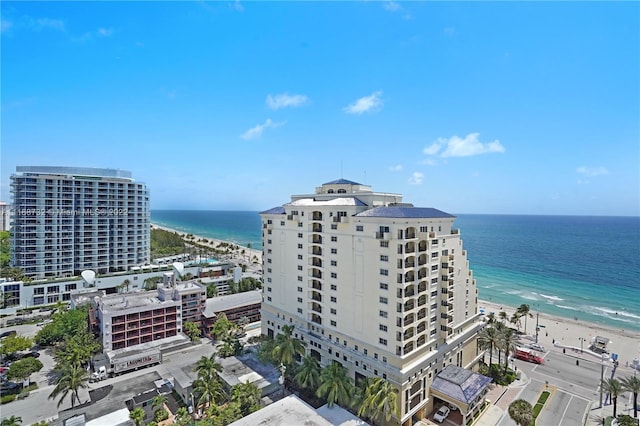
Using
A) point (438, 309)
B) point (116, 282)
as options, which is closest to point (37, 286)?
point (116, 282)

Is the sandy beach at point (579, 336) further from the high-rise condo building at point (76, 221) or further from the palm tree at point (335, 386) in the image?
the high-rise condo building at point (76, 221)

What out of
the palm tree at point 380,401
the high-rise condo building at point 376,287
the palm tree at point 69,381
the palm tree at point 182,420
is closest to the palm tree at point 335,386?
the palm tree at point 380,401

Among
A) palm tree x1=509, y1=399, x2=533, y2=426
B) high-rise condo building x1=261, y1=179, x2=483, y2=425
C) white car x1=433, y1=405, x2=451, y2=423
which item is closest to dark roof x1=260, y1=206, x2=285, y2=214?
high-rise condo building x1=261, y1=179, x2=483, y2=425

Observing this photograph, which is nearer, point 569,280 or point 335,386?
point 335,386

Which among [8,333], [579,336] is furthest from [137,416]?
[579,336]

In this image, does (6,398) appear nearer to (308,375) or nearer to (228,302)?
(228,302)

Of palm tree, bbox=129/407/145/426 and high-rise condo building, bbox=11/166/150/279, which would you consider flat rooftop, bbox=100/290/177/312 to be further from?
high-rise condo building, bbox=11/166/150/279
